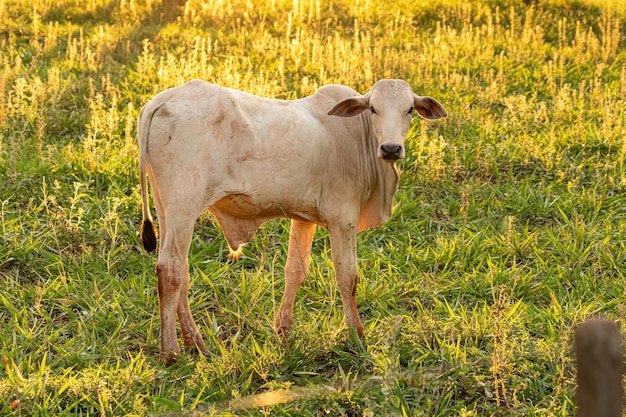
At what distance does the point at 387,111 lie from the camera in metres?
4.41

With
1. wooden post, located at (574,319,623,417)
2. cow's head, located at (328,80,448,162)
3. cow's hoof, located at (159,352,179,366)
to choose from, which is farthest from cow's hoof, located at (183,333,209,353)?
wooden post, located at (574,319,623,417)

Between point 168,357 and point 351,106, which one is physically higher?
point 351,106

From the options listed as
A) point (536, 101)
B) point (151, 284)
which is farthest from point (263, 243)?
point (536, 101)

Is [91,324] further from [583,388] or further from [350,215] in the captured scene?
[583,388]

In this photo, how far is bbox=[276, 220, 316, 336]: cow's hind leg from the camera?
4.93m

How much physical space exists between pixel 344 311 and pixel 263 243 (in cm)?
139

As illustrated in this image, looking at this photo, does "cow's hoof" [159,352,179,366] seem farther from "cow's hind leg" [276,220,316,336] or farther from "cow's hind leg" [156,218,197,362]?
"cow's hind leg" [276,220,316,336]

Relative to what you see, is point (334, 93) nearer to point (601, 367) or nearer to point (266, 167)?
point (266, 167)

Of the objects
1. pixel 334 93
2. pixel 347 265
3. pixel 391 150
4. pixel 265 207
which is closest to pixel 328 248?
pixel 347 265

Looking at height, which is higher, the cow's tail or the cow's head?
the cow's head

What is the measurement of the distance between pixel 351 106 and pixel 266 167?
614mm

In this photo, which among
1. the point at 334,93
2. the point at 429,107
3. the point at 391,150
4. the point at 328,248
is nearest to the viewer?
the point at 391,150

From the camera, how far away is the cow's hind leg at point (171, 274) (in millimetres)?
4245

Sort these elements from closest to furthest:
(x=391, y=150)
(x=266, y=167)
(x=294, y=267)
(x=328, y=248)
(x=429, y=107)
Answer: (x=391, y=150), (x=266, y=167), (x=429, y=107), (x=294, y=267), (x=328, y=248)
